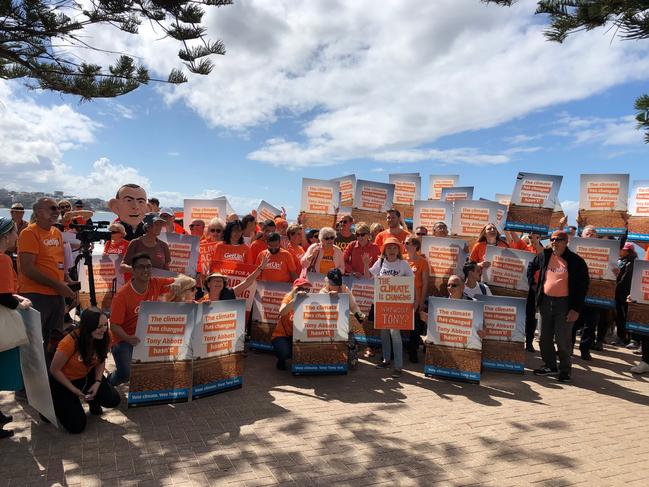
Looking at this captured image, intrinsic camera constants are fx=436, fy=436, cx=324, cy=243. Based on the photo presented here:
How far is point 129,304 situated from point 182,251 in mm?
1763

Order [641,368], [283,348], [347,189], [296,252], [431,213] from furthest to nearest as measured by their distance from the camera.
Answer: [347,189] < [431,213] < [296,252] < [641,368] < [283,348]

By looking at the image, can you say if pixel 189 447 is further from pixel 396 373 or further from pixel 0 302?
pixel 396 373

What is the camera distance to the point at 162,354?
15.0 feet

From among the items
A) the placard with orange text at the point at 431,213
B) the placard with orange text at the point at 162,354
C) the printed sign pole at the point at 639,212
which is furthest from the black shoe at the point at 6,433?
the printed sign pole at the point at 639,212

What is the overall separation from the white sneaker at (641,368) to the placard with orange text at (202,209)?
749 cm

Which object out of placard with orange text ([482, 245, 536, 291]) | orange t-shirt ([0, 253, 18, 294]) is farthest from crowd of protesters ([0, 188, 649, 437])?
placard with orange text ([482, 245, 536, 291])

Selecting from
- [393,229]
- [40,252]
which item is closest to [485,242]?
[393,229]

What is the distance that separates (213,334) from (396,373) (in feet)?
8.64

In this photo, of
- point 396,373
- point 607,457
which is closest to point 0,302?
point 396,373

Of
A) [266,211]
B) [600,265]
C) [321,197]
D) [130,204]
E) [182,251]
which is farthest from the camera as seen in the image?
[266,211]

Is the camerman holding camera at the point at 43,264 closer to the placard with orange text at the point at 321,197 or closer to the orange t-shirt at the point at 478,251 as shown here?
the placard with orange text at the point at 321,197

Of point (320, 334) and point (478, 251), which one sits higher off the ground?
point (478, 251)

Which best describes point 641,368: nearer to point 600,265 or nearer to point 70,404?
point 600,265

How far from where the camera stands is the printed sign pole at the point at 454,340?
18.8ft
